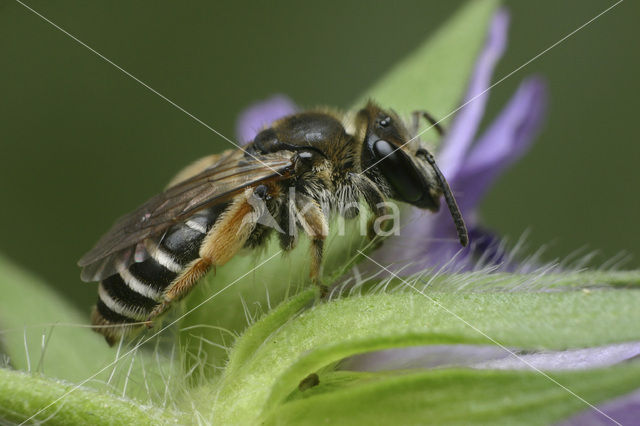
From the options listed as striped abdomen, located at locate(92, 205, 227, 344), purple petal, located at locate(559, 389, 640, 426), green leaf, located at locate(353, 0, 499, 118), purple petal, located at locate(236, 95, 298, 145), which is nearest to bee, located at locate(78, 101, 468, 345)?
striped abdomen, located at locate(92, 205, 227, 344)

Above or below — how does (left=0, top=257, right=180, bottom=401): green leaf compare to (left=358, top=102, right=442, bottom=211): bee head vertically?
below

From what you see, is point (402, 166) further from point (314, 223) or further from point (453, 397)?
point (453, 397)

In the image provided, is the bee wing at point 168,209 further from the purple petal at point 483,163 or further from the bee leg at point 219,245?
the purple petal at point 483,163

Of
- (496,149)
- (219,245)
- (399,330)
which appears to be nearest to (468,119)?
(496,149)

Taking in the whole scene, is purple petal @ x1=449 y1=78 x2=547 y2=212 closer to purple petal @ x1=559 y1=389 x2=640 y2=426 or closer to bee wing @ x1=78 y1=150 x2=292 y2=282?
bee wing @ x1=78 y1=150 x2=292 y2=282

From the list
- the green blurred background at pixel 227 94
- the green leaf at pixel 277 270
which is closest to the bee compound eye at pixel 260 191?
the green leaf at pixel 277 270

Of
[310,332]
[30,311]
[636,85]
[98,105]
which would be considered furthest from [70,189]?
[310,332]

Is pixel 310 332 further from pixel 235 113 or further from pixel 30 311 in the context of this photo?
pixel 235 113
